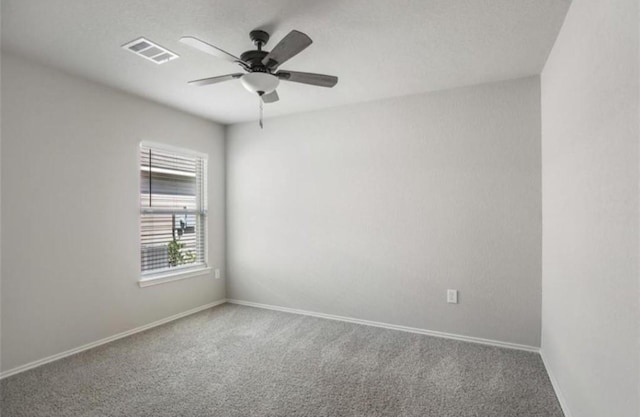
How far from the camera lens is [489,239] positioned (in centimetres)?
325

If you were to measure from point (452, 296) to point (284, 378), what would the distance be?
1815 mm

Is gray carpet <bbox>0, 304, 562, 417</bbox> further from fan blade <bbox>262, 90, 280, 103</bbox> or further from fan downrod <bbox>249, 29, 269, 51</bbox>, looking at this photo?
fan downrod <bbox>249, 29, 269, 51</bbox>

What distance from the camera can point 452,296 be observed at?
11.2ft

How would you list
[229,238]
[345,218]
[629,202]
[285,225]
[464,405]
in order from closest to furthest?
[629,202], [464,405], [345,218], [285,225], [229,238]

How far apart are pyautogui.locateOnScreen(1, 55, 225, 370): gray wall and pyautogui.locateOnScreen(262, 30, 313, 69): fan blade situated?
195cm

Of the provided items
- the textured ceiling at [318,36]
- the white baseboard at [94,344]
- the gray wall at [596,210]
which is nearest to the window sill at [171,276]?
the white baseboard at [94,344]

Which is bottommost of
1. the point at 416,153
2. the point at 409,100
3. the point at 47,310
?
the point at 47,310

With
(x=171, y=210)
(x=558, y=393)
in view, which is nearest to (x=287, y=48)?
(x=171, y=210)

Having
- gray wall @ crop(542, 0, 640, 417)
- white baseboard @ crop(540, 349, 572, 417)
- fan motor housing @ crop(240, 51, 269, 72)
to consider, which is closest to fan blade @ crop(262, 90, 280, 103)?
fan motor housing @ crop(240, 51, 269, 72)

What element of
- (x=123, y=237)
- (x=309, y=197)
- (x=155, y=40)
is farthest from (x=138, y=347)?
(x=155, y=40)

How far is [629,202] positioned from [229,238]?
4.27 m

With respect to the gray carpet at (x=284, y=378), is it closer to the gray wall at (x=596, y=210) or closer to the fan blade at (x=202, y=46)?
the gray wall at (x=596, y=210)

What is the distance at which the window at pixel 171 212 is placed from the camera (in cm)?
379

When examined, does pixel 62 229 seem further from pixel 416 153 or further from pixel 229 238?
pixel 416 153
